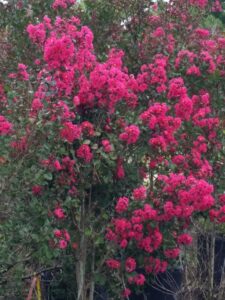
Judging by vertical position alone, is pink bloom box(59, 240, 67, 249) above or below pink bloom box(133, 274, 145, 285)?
above

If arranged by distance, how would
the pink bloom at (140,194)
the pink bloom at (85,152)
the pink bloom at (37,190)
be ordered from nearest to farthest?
the pink bloom at (37,190) → the pink bloom at (85,152) → the pink bloom at (140,194)

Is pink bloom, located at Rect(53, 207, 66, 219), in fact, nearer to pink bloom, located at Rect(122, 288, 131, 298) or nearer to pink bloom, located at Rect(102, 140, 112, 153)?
pink bloom, located at Rect(102, 140, 112, 153)

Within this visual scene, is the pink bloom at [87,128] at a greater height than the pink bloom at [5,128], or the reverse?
the pink bloom at [87,128]

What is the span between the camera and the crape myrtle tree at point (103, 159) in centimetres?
361

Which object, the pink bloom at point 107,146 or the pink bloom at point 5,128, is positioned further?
the pink bloom at point 107,146

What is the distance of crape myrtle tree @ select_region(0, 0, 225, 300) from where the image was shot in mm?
3611

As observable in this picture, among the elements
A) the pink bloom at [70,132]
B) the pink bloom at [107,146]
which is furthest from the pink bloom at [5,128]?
the pink bloom at [107,146]

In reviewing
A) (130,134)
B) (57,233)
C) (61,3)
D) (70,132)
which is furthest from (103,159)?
(61,3)

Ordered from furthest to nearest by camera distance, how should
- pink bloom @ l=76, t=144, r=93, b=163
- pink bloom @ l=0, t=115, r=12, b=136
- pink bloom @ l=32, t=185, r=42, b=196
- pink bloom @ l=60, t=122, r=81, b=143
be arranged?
pink bloom @ l=76, t=144, r=93, b=163
pink bloom @ l=32, t=185, r=42, b=196
pink bloom @ l=60, t=122, r=81, b=143
pink bloom @ l=0, t=115, r=12, b=136

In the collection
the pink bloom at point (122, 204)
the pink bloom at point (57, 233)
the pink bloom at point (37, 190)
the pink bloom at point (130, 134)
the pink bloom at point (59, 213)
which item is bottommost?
the pink bloom at point (57, 233)

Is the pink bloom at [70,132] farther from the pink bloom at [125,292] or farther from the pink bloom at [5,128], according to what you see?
the pink bloom at [125,292]

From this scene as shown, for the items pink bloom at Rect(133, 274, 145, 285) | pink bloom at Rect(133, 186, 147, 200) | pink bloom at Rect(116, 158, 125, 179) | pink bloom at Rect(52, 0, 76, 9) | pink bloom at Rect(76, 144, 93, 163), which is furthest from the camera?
pink bloom at Rect(52, 0, 76, 9)

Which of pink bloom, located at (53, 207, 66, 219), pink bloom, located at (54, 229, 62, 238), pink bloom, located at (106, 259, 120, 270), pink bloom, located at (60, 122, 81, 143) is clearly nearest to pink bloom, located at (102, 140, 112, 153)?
pink bloom, located at (60, 122, 81, 143)

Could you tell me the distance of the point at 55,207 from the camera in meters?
3.91
